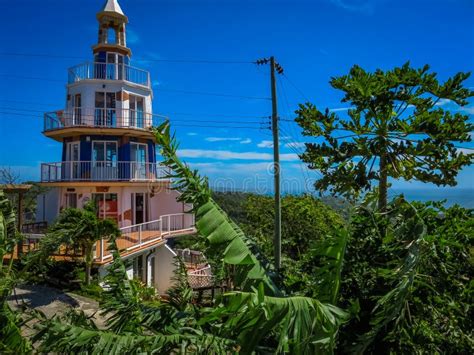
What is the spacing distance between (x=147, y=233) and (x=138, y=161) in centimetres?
486

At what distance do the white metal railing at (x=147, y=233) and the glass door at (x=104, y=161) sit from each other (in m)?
3.29

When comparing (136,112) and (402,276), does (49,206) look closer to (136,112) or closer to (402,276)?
(136,112)

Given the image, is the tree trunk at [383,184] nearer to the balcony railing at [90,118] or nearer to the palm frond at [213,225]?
the palm frond at [213,225]

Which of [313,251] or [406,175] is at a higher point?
[406,175]

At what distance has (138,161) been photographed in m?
22.6

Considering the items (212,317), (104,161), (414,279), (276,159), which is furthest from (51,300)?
(414,279)

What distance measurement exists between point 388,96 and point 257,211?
18.0m

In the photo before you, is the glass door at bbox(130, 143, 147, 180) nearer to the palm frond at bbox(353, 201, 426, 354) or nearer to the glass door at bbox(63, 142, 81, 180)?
the glass door at bbox(63, 142, 81, 180)

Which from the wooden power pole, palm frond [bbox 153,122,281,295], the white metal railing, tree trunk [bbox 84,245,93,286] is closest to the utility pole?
the wooden power pole

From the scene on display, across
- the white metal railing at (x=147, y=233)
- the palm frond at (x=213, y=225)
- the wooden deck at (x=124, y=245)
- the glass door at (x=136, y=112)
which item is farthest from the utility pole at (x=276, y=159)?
the glass door at (x=136, y=112)

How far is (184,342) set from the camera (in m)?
3.85

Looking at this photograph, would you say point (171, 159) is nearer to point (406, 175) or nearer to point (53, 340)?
point (53, 340)

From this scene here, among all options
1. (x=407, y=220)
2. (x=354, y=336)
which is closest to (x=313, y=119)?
(x=407, y=220)

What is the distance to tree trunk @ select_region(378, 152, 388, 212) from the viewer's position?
202 inches
